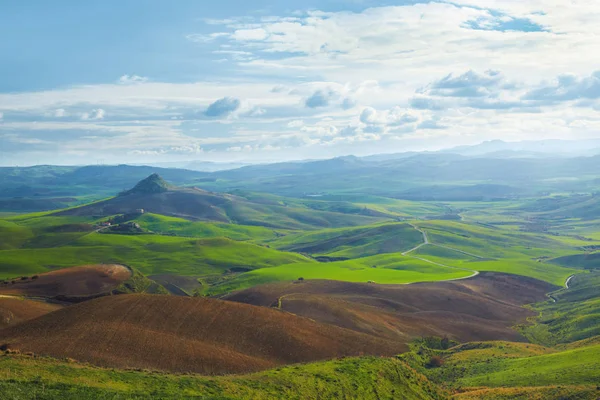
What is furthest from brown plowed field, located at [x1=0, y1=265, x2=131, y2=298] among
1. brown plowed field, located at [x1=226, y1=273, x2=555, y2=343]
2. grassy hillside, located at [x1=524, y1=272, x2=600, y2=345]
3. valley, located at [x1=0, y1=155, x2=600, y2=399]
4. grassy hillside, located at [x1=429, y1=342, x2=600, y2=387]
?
grassy hillside, located at [x1=524, y1=272, x2=600, y2=345]

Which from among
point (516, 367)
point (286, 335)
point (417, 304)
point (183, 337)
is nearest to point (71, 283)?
point (183, 337)

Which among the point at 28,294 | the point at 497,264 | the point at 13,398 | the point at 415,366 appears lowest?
the point at 497,264

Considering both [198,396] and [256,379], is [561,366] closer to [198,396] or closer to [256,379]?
[256,379]

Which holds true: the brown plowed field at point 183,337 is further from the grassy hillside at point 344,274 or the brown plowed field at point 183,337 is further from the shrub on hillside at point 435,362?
the grassy hillside at point 344,274

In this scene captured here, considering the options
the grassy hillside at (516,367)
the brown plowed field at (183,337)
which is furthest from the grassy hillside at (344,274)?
the grassy hillside at (516,367)

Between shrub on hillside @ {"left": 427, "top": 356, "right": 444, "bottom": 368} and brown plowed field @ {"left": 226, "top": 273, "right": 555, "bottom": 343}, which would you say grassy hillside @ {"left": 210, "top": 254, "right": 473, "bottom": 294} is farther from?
shrub on hillside @ {"left": 427, "top": 356, "right": 444, "bottom": 368}

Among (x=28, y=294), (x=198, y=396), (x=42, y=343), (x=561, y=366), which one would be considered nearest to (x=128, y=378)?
(x=198, y=396)
